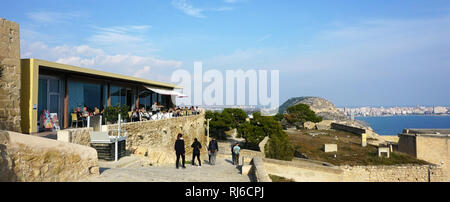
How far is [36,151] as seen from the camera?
4.79m

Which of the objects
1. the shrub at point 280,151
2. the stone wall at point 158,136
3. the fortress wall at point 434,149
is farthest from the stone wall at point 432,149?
the stone wall at point 158,136

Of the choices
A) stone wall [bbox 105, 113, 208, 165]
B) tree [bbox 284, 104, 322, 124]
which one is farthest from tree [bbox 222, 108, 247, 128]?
stone wall [bbox 105, 113, 208, 165]

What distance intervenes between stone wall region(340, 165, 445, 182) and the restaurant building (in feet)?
44.2

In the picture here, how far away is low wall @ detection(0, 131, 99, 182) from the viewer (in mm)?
4332

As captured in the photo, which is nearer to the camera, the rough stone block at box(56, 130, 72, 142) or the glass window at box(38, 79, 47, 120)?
the rough stone block at box(56, 130, 72, 142)

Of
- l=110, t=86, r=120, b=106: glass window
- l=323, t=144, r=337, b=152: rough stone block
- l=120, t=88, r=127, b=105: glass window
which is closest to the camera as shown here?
l=110, t=86, r=120, b=106: glass window

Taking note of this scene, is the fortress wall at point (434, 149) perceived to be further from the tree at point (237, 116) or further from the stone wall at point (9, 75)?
the stone wall at point (9, 75)

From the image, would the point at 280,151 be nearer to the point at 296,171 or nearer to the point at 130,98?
the point at 296,171

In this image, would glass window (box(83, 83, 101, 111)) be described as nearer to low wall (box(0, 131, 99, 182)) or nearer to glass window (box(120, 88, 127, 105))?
glass window (box(120, 88, 127, 105))

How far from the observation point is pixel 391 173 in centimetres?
1664

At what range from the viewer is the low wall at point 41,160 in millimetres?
4332

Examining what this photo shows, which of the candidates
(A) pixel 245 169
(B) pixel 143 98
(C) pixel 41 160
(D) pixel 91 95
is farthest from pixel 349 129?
(C) pixel 41 160
